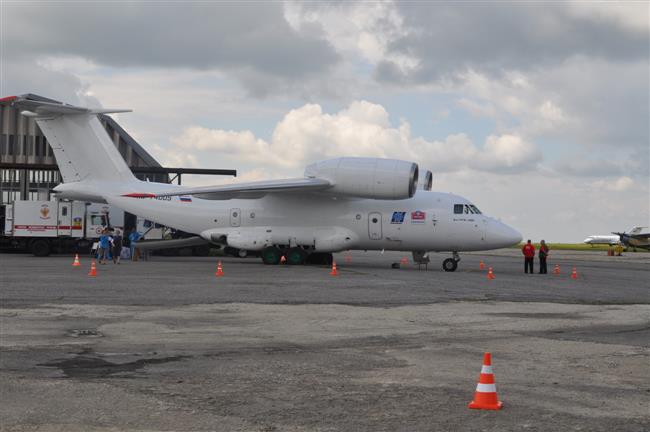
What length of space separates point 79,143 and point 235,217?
8.61m

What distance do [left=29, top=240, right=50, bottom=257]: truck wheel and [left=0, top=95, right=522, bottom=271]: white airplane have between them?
5.34 metres

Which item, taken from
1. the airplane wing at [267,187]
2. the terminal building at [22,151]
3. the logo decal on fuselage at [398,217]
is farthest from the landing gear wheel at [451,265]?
the terminal building at [22,151]

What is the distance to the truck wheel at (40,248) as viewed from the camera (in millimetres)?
40812

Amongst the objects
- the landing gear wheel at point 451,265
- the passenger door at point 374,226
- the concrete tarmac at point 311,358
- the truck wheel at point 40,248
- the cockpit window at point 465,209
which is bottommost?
the concrete tarmac at point 311,358

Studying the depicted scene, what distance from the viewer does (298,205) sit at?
32594 millimetres

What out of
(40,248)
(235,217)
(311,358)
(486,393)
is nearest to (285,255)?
(235,217)

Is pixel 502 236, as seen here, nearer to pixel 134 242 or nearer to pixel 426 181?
pixel 426 181

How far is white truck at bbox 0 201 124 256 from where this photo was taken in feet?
134

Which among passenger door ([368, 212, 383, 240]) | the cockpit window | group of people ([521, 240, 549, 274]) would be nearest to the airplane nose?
the cockpit window

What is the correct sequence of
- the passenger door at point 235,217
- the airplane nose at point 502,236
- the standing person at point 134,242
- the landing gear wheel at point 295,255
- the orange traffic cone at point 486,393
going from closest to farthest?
the orange traffic cone at point 486,393 → the airplane nose at point 502,236 → the landing gear wheel at point 295,255 → the passenger door at point 235,217 → the standing person at point 134,242

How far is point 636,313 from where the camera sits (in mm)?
17094

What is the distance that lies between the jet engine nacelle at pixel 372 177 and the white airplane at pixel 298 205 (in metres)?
0.04

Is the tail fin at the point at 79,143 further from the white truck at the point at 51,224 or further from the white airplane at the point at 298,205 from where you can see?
the white truck at the point at 51,224

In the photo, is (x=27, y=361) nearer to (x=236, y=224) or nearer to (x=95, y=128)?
(x=236, y=224)
